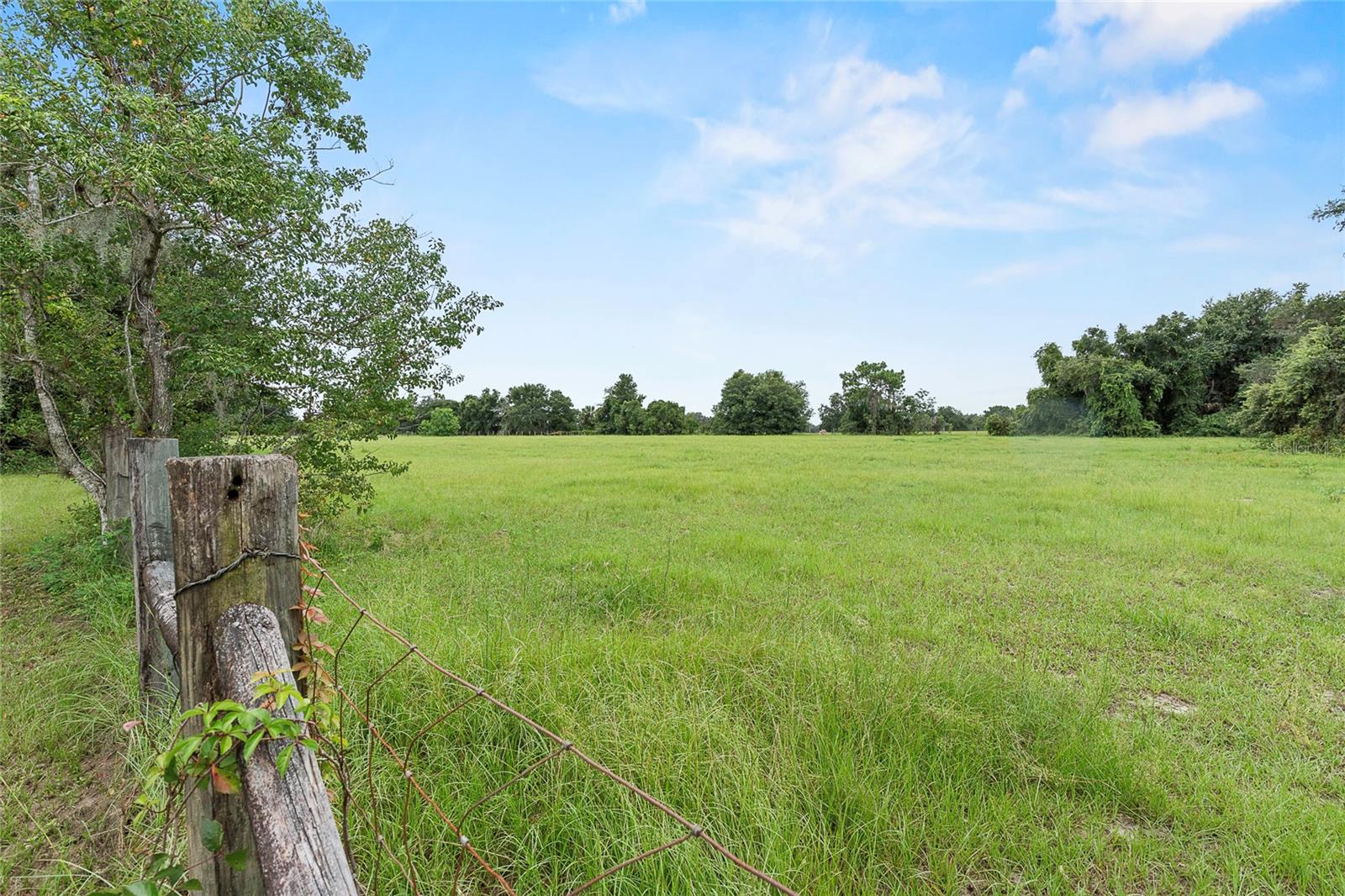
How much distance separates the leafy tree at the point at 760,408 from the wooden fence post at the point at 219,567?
74203mm

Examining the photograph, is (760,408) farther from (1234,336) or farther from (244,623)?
(244,623)

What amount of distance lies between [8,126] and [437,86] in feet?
16.5

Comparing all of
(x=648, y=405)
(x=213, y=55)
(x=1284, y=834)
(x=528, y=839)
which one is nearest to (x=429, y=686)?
(x=528, y=839)

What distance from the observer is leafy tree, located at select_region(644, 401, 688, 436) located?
2817 inches

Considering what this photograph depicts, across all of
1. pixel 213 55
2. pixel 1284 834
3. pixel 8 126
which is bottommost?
pixel 1284 834

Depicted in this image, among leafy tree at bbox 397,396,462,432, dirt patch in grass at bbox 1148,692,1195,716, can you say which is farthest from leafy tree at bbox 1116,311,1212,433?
leafy tree at bbox 397,396,462,432

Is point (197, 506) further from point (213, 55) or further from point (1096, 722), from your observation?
point (213, 55)

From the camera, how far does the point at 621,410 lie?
246ft

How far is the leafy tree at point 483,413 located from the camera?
82.6m

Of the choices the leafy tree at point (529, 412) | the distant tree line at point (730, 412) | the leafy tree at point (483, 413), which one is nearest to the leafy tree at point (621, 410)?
the distant tree line at point (730, 412)

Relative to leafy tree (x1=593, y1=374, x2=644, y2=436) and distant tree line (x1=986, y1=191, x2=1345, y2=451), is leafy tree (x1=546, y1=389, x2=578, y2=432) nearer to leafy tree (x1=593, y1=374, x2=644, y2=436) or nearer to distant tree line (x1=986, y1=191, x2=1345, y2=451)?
leafy tree (x1=593, y1=374, x2=644, y2=436)

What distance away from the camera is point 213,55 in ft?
17.3

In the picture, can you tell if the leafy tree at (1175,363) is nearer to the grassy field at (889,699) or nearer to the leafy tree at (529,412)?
the grassy field at (889,699)

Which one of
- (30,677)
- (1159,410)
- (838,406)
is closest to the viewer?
(30,677)
